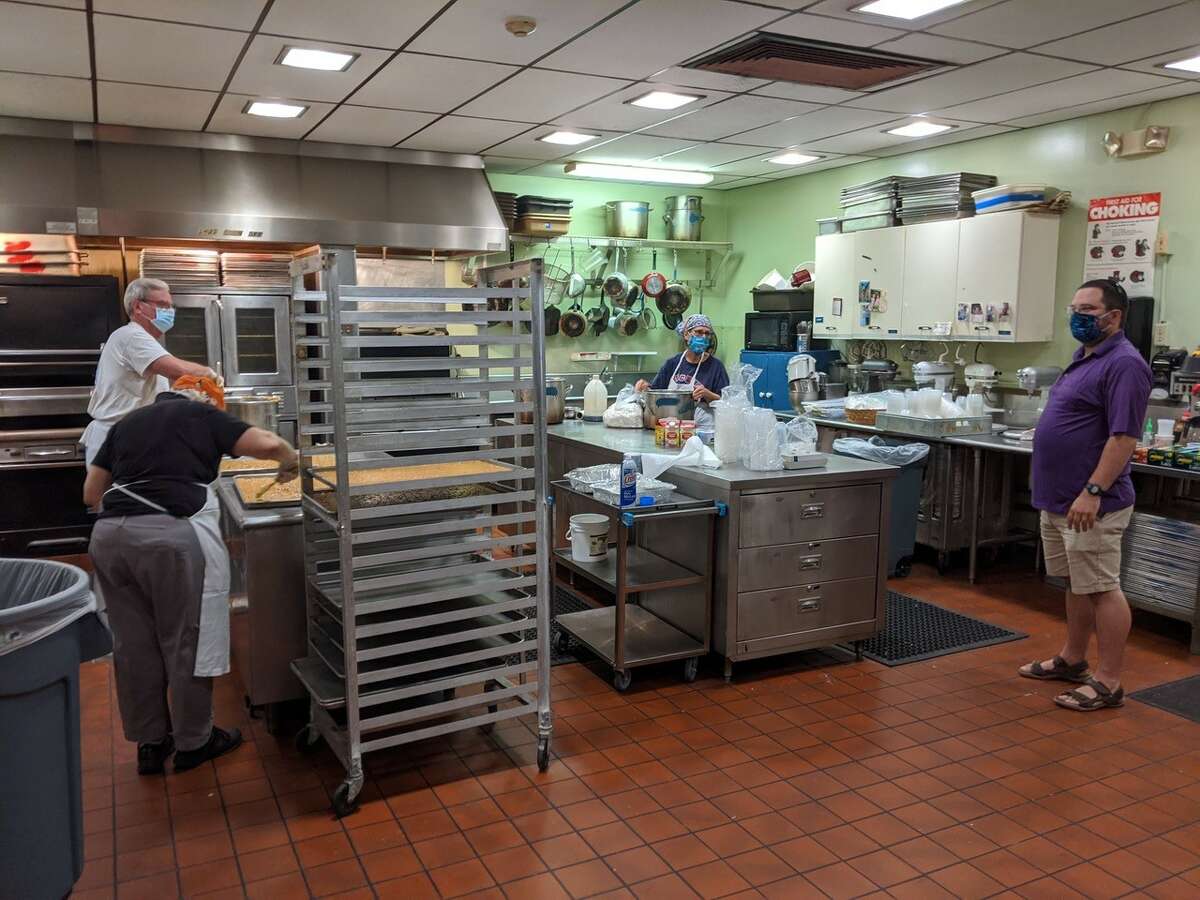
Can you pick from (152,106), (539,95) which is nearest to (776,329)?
(539,95)

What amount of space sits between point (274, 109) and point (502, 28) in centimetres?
211

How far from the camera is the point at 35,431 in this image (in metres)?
5.62

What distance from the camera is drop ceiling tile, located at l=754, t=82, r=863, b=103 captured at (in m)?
4.68

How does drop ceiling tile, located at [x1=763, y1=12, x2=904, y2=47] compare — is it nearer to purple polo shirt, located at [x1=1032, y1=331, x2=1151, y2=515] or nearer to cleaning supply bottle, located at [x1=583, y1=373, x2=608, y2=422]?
purple polo shirt, located at [x1=1032, y1=331, x2=1151, y2=515]

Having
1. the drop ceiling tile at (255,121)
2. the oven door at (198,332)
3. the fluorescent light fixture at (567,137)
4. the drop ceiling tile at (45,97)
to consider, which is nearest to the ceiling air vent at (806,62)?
the fluorescent light fixture at (567,137)

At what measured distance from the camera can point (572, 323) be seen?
25.3 feet

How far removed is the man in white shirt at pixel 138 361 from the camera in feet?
13.0

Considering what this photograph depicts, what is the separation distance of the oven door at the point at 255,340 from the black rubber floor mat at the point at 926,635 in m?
4.13

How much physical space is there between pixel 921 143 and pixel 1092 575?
149 inches

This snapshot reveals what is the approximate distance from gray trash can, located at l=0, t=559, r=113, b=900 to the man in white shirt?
1945 millimetres

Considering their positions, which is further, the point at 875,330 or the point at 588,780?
the point at 875,330

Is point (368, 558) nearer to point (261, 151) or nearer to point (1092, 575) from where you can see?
point (1092, 575)

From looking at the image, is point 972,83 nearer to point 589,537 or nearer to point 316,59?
point 589,537

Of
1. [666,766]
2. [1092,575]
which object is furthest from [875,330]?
[666,766]
